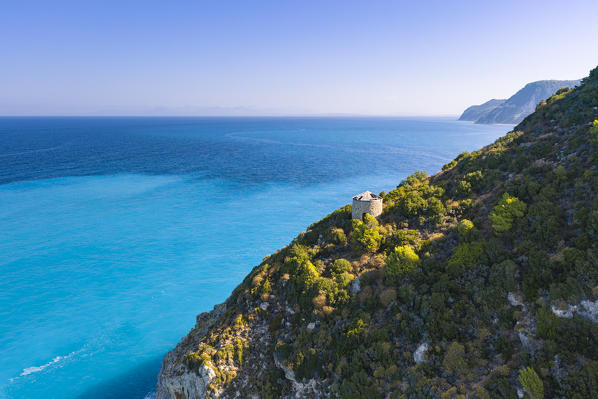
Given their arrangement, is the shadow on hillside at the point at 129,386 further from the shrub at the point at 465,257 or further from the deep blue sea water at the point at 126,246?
the shrub at the point at 465,257

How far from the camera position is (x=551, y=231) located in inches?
761

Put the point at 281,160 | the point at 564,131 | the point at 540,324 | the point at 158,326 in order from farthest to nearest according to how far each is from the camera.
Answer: the point at 281,160 < the point at 158,326 < the point at 564,131 < the point at 540,324

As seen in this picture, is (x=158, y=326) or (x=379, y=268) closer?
(x=379, y=268)

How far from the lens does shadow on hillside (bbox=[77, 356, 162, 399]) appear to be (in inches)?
1056

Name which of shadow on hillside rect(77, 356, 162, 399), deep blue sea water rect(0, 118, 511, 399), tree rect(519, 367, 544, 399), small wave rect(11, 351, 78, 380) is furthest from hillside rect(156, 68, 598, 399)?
small wave rect(11, 351, 78, 380)

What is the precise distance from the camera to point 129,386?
27.7 m

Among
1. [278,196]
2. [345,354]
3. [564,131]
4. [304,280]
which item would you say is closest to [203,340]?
[304,280]

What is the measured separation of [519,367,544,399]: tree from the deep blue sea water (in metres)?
29.1

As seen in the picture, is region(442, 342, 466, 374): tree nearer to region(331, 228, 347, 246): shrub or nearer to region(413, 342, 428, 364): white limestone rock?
region(413, 342, 428, 364): white limestone rock

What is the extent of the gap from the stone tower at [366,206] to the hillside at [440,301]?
136 cm

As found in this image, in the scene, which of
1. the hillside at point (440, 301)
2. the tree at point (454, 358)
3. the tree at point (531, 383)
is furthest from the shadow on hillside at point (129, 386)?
the tree at point (531, 383)

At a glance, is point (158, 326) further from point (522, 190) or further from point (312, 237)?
point (522, 190)

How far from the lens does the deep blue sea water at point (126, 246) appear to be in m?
30.5

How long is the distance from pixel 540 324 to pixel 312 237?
1873cm
